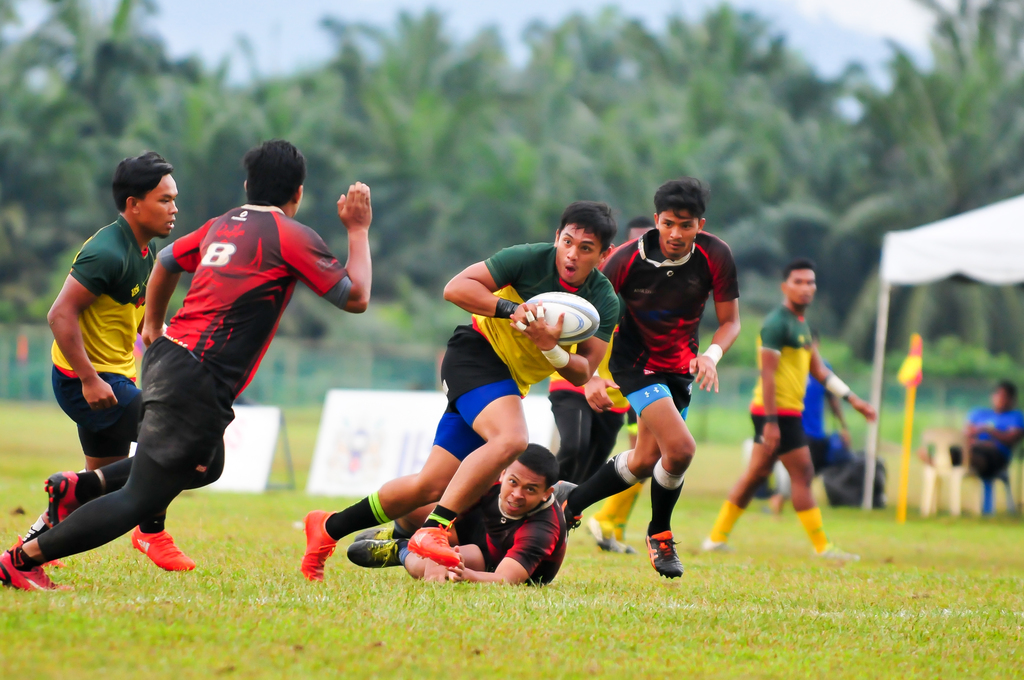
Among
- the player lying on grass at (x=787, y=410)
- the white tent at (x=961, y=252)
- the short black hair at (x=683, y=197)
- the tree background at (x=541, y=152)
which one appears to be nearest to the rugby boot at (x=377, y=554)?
the short black hair at (x=683, y=197)

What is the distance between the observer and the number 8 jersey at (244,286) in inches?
194

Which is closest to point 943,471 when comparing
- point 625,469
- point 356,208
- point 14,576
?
point 625,469

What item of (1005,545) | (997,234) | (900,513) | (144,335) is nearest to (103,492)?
(144,335)

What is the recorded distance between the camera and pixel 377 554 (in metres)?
6.13

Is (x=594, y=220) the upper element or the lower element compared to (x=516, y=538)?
upper

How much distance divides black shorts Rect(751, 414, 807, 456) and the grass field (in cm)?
146

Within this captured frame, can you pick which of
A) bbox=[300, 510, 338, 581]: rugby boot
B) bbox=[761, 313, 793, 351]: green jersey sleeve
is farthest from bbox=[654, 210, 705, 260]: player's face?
bbox=[761, 313, 793, 351]: green jersey sleeve

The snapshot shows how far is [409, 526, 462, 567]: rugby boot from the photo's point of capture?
545 centimetres

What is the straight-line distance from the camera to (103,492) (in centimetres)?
589

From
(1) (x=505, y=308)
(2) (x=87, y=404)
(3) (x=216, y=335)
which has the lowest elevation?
(2) (x=87, y=404)

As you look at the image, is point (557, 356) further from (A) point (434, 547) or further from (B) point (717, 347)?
(B) point (717, 347)

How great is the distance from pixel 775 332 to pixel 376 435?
5.96 meters

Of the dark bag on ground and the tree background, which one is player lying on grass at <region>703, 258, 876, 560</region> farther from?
the tree background

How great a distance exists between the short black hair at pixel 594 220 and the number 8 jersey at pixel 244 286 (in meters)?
1.38
